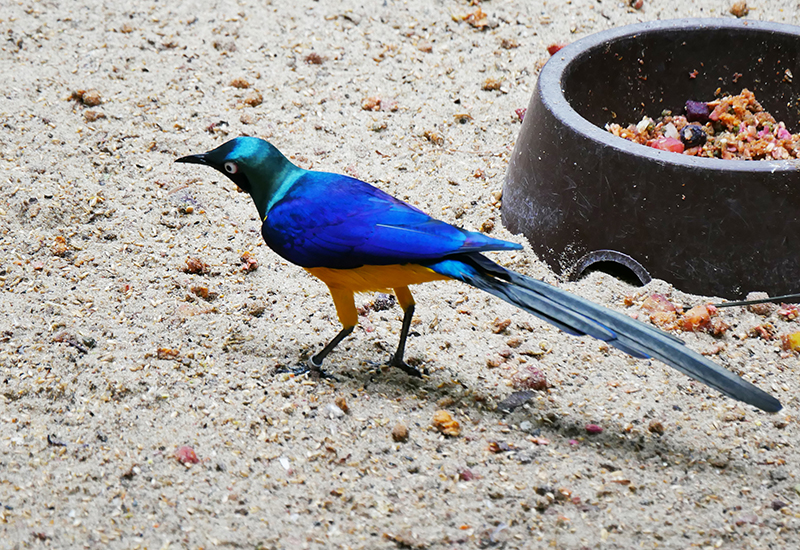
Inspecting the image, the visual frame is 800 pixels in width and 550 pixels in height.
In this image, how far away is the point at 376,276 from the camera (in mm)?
3000

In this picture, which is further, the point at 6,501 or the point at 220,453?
the point at 220,453

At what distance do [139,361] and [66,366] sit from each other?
10.7 inches

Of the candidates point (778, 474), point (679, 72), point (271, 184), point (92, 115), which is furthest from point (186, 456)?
point (679, 72)

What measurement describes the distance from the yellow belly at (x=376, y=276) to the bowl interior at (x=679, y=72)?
1.66m

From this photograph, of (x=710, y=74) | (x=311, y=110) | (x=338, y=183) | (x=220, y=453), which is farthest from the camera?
(x=311, y=110)

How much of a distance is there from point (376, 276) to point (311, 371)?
1.74ft

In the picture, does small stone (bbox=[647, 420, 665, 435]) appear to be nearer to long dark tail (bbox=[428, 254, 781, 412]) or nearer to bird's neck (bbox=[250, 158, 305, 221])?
long dark tail (bbox=[428, 254, 781, 412])

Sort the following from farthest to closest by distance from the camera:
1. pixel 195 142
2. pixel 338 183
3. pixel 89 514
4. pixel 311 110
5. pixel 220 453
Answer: pixel 311 110 → pixel 195 142 → pixel 338 183 → pixel 220 453 → pixel 89 514

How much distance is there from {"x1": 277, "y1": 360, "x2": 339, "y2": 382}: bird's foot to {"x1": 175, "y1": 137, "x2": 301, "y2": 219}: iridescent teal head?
24.4 inches

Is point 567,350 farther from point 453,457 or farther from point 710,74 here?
point 710,74

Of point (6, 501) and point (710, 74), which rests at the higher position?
point (710, 74)

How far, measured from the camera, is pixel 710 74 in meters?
A: 4.40

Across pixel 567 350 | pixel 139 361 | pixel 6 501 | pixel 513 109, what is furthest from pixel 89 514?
pixel 513 109

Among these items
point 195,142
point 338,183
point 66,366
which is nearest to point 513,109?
point 195,142
